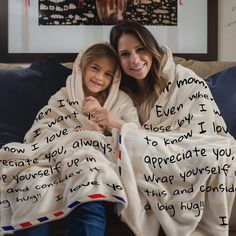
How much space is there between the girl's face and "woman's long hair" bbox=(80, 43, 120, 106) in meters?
0.01

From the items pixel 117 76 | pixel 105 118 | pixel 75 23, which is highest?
pixel 75 23

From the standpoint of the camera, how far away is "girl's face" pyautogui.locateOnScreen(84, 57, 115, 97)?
158 cm

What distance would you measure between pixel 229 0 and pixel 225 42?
24 centimetres

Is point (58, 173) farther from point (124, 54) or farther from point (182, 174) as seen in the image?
point (124, 54)

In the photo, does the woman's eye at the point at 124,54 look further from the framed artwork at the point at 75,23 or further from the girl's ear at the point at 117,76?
the framed artwork at the point at 75,23

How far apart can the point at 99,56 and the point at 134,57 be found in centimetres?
15

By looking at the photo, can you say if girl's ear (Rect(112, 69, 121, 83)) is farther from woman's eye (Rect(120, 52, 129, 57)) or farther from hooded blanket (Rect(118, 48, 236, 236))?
hooded blanket (Rect(118, 48, 236, 236))

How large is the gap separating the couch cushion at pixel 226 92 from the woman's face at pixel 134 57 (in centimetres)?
32

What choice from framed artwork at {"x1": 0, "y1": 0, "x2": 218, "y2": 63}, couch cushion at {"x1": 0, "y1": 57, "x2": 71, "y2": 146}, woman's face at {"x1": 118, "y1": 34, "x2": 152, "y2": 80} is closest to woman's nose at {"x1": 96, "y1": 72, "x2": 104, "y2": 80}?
woman's face at {"x1": 118, "y1": 34, "x2": 152, "y2": 80}

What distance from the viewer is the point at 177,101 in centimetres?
149

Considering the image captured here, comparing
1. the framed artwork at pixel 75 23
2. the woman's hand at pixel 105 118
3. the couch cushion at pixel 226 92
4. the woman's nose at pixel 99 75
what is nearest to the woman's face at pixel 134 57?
the woman's nose at pixel 99 75

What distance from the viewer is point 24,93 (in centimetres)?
168

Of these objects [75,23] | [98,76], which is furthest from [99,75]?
[75,23]

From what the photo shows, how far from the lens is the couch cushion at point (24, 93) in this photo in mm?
1633
